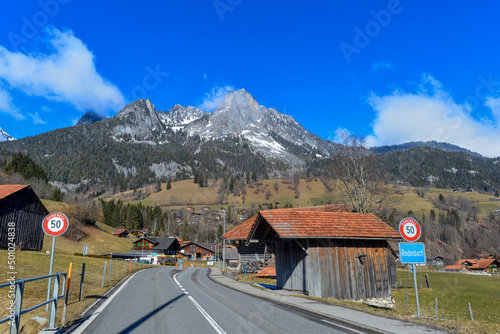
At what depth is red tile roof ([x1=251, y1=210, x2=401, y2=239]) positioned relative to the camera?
1869 centimetres

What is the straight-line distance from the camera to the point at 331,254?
19.0m

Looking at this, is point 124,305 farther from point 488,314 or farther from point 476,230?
point 476,230

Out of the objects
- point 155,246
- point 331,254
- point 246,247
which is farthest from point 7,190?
point 155,246

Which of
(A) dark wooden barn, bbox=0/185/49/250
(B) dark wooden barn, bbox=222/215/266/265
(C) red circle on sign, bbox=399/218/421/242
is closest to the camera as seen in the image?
(C) red circle on sign, bbox=399/218/421/242

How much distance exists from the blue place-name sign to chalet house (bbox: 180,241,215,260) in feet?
355

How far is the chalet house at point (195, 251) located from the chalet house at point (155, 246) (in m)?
4.99

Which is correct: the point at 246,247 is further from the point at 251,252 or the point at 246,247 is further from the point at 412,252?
the point at 412,252

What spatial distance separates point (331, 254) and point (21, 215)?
126 feet

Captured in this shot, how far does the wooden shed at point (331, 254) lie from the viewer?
18.5 metres

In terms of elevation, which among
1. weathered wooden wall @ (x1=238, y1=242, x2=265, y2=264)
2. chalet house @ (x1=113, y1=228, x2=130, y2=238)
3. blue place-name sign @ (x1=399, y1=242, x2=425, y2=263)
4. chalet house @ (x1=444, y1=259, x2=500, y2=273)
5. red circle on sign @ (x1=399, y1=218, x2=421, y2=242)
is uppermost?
chalet house @ (x1=113, y1=228, x2=130, y2=238)

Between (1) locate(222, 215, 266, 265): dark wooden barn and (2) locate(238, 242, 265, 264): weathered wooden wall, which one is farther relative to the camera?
(2) locate(238, 242, 265, 264): weathered wooden wall

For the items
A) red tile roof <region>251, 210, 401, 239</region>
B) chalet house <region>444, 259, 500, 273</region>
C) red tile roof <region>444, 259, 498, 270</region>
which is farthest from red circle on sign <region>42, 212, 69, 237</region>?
red tile roof <region>444, 259, 498, 270</region>

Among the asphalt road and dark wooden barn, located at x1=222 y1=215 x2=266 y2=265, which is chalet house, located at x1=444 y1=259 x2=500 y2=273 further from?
the asphalt road

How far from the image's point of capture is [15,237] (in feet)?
122
